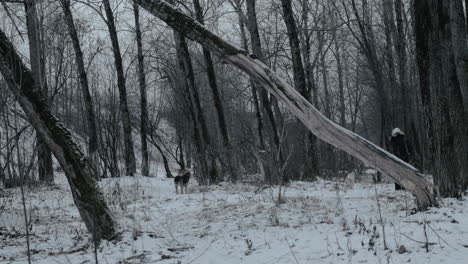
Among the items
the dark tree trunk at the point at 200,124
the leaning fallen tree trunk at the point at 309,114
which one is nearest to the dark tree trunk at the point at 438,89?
the leaning fallen tree trunk at the point at 309,114

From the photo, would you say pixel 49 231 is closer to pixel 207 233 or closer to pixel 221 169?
pixel 207 233

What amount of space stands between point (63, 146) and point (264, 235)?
255 cm

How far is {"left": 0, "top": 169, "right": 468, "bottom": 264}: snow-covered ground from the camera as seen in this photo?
4.00 metres

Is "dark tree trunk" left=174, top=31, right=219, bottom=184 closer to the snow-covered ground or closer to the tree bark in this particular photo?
the snow-covered ground

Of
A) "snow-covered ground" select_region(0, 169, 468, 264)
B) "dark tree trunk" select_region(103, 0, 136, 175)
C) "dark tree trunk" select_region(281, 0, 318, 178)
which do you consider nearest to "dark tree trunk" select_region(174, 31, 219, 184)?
"dark tree trunk" select_region(281, 0, 318, 178)

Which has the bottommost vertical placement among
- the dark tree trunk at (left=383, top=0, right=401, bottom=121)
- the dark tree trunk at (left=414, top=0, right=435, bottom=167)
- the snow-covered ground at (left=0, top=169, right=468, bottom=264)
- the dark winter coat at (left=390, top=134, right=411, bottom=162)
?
the snow-covered ground at (left=0, top=169, right=468, bottom=264)

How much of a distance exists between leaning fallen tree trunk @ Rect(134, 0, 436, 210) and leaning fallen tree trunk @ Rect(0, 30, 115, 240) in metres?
1.59

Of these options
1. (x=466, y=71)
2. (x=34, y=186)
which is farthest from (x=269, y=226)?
(x=34, y=186)

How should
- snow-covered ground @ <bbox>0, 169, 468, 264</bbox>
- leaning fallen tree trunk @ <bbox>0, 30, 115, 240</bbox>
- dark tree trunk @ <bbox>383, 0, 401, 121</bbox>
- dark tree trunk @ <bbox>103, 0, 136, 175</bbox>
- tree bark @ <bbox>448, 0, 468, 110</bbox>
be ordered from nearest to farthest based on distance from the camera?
snow-covered ground @ <bbox>0, 169, 468, 264</bbox> → leaning fallen tree trunk @ <bbox>0, 30, 115, 240</bbox> → tree bark @ <bbox>448, 0, 468, 110</bbox> → dark tree trunk @ <bbox>103, 0, 136, 175</bbox> → dark tree trunk @ <bbox>383, 0, 401, 121</bbox>

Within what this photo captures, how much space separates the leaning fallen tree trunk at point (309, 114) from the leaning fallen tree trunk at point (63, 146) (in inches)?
62.6

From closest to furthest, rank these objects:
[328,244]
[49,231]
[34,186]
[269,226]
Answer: [328,244] → [269,226] → [49,231] → [34,186]

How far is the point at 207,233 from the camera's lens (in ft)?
17.6

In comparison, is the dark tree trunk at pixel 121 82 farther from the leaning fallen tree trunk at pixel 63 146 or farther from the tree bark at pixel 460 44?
the tree bark at pixel 460 44

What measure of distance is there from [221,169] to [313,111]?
9334mm
